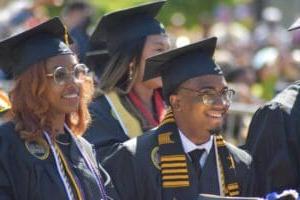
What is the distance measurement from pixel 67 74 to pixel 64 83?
0.06 metres

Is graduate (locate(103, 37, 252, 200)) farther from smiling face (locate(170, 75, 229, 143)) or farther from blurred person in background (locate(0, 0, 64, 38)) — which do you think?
blurred person in background (locate(0, 0, 64, 38))

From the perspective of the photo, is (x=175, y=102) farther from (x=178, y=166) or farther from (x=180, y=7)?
(x=180, y=7)

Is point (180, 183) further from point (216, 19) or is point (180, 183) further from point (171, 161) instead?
point (216, 19)

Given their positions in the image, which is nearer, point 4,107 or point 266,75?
point 4,107

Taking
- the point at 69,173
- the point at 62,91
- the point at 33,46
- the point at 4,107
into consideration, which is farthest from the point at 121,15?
the point at 69,173

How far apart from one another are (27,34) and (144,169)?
3.24 feet

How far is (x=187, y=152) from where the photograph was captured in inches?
259

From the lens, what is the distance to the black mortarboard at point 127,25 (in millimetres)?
7844

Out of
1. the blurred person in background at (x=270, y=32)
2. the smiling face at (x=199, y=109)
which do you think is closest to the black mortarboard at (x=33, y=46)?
the smiling face at (x=199, y=109)

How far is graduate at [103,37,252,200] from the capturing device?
648 centimetres

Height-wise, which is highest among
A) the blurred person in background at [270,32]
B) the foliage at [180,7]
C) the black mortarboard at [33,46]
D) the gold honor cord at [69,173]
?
the black mortarboard at [33,46]

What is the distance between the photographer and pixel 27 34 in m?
6.39

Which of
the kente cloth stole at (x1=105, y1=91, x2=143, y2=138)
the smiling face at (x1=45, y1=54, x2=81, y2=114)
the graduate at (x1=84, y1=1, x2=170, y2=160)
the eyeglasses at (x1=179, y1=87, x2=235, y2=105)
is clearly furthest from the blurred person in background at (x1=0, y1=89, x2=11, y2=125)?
the eyeglasses at (x1=179, y1=87, x2=235, y2=105)

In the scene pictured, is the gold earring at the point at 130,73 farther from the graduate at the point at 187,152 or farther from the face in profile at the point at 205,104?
the face in profile at the point at 205,104
